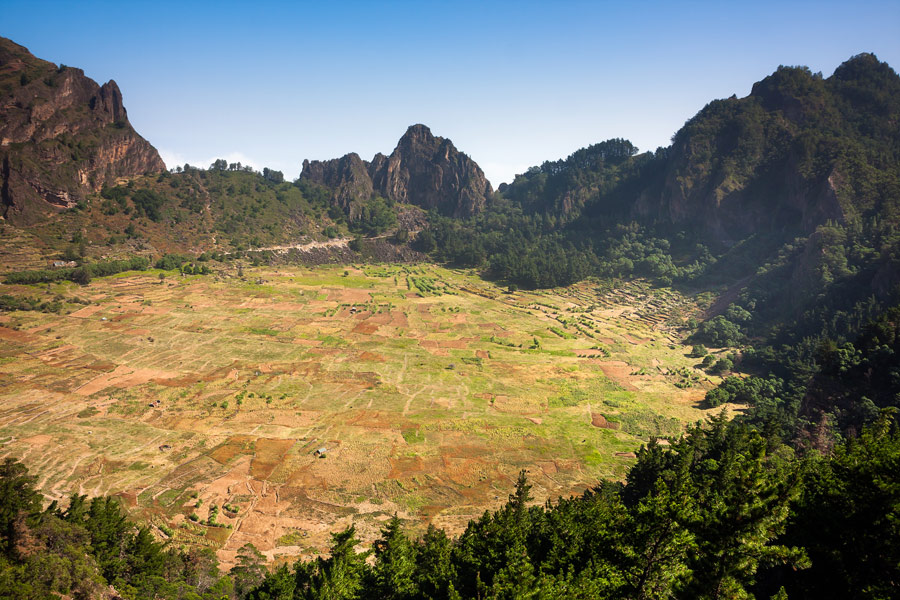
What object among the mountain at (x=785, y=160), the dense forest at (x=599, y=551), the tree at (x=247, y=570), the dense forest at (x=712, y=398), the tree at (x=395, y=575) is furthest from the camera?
the mountain at (x=785, y=160)

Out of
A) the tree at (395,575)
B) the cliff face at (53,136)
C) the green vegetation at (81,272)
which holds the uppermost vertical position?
the cliff face at (53,136)

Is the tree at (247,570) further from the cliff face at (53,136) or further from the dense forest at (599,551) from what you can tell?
the cliff face at (53,136)

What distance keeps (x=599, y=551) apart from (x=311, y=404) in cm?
4542

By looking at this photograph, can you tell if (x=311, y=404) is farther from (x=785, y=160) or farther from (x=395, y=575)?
(x=785, y=160)

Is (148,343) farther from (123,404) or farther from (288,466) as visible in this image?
(288,466)

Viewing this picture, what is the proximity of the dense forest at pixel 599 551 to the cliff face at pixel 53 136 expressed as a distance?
139 m

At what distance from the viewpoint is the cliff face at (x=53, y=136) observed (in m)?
119

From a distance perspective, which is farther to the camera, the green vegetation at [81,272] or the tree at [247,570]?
the green vegetation at [81,272]

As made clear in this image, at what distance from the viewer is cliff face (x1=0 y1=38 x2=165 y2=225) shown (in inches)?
4678

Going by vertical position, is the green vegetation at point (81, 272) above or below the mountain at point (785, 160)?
below

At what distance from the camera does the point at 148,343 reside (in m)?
74.2

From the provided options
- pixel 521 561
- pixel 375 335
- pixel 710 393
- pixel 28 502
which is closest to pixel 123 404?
pixel 28 502

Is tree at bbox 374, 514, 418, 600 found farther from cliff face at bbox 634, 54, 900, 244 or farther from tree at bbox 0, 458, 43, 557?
cliff face at bbox 634, 54, 900, 244

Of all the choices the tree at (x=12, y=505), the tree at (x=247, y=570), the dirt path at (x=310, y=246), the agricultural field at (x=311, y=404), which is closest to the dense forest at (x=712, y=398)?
the tree at (x=12, y=505)
